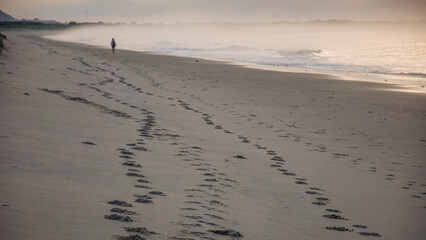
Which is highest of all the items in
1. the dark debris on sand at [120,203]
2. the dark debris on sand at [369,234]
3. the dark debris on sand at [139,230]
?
the dark debris on sand at [120,203]

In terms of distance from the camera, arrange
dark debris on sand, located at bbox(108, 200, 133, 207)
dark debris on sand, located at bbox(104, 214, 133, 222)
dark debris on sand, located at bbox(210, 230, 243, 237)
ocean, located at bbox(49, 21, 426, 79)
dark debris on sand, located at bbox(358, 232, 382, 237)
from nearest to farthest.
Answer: dark debris on sand, located at bbox(104, 214, 133, 222) < dark debris on sand, located at bbox(210, 230, 243, 237) < dark debris on sand, located at bbox(108, 200, 133, 207) < dark debris on sand, located at bbox(358, 232, 382, 237) < ocean, located at bbox(49, 21, 426, 79)

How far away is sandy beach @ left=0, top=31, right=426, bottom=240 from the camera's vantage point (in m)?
4.10

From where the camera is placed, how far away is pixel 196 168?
633 centimetres

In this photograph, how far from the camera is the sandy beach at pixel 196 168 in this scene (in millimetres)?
4102

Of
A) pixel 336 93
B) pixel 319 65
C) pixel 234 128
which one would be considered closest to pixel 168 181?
pixel 234 128

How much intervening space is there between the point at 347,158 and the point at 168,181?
3.71 meters

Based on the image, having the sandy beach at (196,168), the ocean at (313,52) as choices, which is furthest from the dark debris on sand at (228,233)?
the ocean at (313,52)

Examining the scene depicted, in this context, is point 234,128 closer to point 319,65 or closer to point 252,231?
point 252,231

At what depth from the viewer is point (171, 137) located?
26.9 feet

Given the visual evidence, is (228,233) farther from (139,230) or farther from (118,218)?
(118,218)

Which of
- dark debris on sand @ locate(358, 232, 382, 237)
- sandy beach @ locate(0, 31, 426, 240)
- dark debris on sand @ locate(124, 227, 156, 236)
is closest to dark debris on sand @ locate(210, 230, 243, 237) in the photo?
sandy beach @ locate(0, 31, 426, 240)

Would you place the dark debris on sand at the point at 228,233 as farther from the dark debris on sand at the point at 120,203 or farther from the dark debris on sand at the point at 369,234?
the dark debris on sand at the point at 369,234

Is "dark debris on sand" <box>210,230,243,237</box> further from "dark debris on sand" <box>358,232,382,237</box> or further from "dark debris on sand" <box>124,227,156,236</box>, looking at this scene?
"dark debris on sand" <box>358,232,382,237</box>

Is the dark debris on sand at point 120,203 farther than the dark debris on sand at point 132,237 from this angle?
Yes
